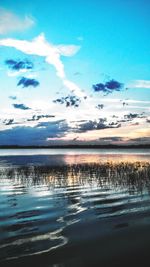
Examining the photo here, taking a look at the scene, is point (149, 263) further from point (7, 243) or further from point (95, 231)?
point (7, 243)

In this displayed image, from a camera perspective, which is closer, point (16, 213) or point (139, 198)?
point (16, 213)

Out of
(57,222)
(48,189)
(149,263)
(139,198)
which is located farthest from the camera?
(48,189)

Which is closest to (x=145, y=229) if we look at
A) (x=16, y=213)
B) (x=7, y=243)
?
(x=7, y=243)

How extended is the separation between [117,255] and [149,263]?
3.71ft

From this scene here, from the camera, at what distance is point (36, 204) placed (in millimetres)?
18703

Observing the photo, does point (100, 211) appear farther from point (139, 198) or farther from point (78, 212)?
point (139, 198)

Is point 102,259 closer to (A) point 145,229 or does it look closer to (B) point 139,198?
(A) point 145,229

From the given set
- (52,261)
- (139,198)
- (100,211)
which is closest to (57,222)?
(100,211)

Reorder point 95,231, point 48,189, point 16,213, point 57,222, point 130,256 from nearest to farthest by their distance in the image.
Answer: point 130,256 → point 95,231 → point 57,222 → point 16,213 → point 48,189

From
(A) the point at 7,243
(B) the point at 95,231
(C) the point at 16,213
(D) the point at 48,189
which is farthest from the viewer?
(D) the point at 48,189

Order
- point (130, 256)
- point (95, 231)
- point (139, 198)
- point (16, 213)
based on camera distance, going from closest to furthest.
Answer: point (130, 256)
point (95, 231)
point (16, 213)
point (139, 198)

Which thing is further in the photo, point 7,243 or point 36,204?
point 36,204

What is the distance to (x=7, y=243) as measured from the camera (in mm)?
11242

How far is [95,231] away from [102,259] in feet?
10.1
